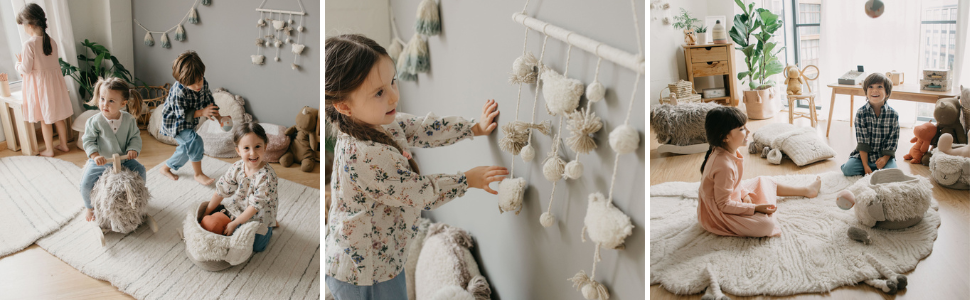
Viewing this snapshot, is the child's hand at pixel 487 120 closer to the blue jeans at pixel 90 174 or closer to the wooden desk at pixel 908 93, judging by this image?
the blue jeans at pixel 90 174

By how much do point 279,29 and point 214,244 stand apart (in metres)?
0.60

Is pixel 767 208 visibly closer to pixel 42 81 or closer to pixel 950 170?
pixel 950 170

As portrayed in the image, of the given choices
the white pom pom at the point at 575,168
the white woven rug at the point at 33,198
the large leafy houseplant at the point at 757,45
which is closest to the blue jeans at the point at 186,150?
the white woven rug at the point at 33,198

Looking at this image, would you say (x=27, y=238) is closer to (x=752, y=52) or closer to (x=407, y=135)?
(x=407, y=135)

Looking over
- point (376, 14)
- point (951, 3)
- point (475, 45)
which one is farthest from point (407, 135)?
point (951, 3)

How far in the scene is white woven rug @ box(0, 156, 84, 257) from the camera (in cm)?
122

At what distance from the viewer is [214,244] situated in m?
1.40

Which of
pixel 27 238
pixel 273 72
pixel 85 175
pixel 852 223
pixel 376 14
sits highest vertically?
pixel 376 14

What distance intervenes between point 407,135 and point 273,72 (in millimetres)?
352

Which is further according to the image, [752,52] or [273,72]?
[752,52]

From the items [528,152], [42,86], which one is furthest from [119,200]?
[528,152]

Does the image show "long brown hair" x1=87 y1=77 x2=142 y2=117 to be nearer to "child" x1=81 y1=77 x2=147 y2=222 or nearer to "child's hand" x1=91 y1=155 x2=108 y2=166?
"child" x1=81 y1=77 x2=147 y2=222

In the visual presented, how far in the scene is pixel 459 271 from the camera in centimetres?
144

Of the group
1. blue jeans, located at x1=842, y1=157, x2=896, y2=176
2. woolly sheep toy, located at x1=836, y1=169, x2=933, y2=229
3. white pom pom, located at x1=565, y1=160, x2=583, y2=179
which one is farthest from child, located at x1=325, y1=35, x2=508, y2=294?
blue jeans, located at x1=842, y1=157, x2=896, y2=176
